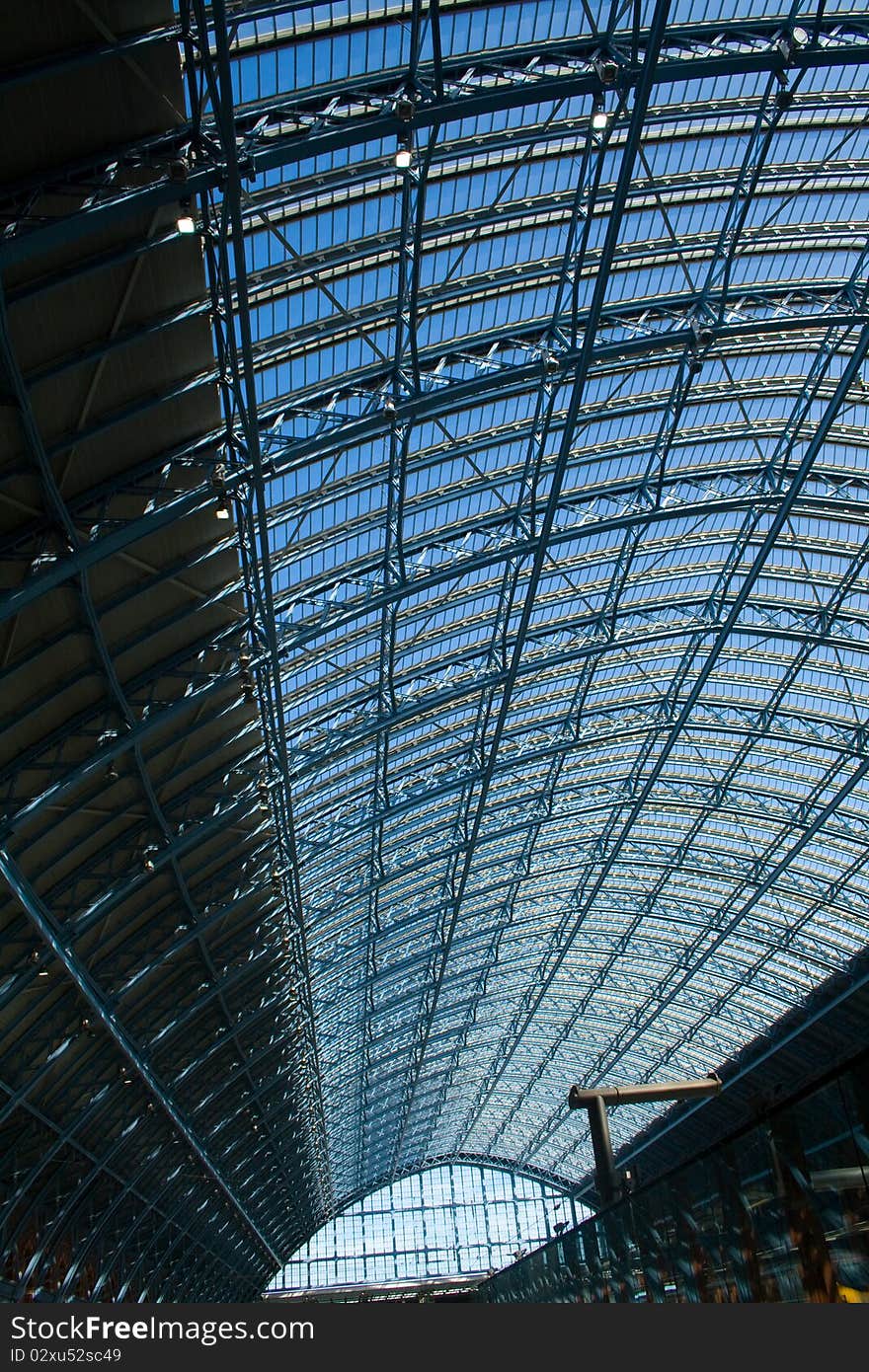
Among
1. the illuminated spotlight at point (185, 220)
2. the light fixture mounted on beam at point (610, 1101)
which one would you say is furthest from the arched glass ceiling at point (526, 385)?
the light fixture mounted on beam at point (610, 1101)

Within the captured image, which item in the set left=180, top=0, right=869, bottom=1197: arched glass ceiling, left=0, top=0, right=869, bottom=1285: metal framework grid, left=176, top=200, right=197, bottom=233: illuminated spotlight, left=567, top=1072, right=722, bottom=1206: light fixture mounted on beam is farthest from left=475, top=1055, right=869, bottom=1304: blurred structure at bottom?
left=176, top=200, right=197, bottom=233: illuminated spotlight

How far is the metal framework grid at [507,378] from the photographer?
1767cm

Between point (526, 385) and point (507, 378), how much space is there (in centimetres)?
151

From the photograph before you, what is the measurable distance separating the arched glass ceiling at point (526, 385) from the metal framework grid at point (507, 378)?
9 centimetres

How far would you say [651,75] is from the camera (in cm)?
1867

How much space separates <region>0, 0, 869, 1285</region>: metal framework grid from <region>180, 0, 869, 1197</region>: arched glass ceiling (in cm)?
9

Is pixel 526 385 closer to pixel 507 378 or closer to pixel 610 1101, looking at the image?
pixel 507 378

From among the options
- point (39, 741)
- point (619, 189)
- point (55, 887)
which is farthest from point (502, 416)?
point (55, 887)

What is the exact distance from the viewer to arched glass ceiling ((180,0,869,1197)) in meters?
18.4

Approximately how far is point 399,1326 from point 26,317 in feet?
46.0

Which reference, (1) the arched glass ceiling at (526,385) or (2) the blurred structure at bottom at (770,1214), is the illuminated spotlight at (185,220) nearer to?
(1) the arched glass ceiling at (526,385)

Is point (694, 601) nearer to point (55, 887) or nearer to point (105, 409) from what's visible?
point (55, 887)

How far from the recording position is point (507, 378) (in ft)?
80.7

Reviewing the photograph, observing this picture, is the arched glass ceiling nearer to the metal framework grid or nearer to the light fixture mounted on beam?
the metal framework grid
